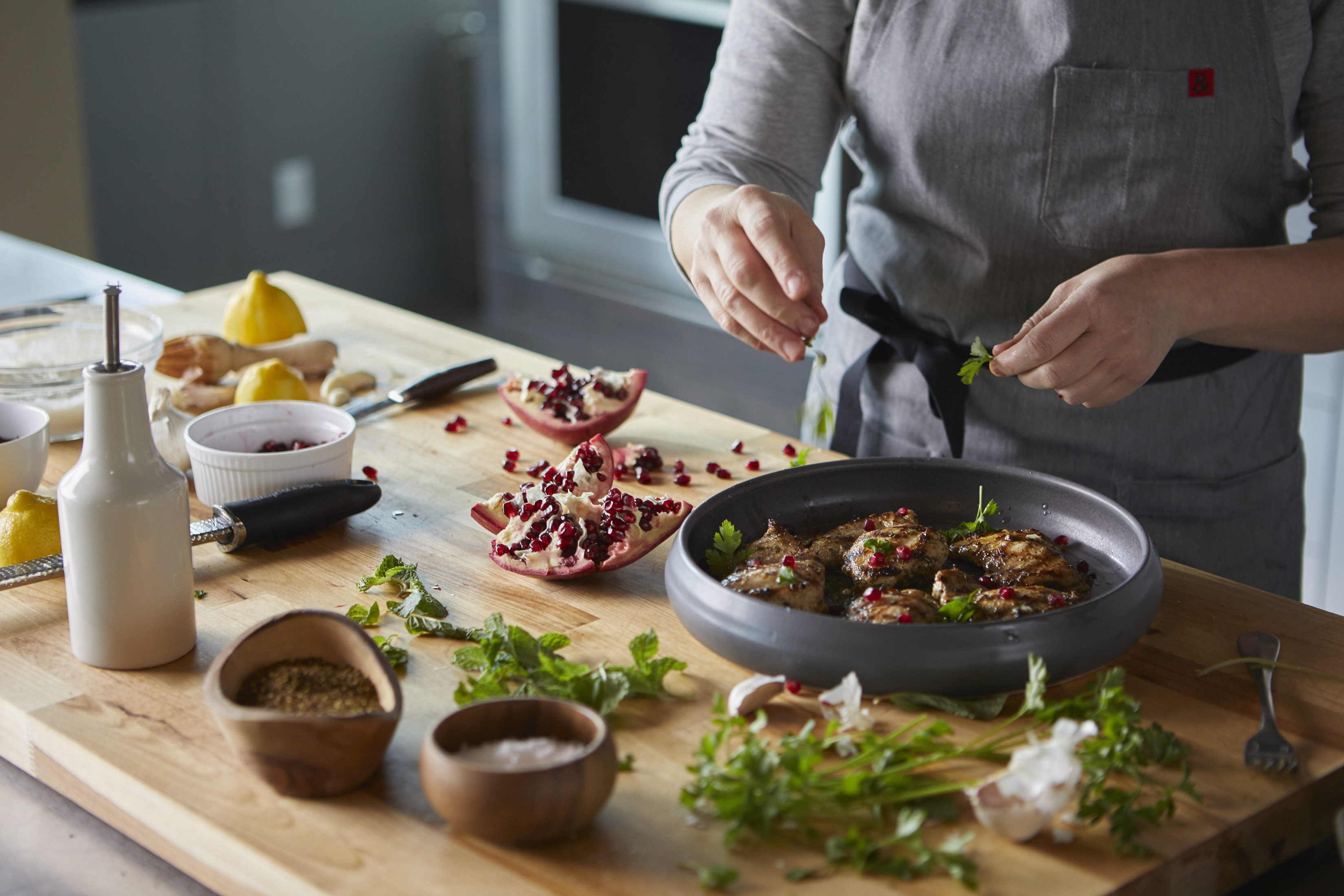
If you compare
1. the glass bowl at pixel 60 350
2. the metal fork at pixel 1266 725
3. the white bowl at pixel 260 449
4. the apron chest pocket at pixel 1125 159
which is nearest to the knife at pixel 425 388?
the white bowl at pixel 260 449

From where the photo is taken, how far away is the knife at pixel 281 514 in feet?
4.11

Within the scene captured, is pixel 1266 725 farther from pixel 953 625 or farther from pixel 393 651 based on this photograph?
pixel 393 651

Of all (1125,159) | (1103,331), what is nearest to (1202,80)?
(1125,159)

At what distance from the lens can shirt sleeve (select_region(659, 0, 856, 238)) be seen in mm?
1543

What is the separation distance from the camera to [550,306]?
14.2 ft

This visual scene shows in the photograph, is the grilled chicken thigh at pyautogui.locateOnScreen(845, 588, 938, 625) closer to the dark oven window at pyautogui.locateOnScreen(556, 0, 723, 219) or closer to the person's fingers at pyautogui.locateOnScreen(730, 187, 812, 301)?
the person's fingers at pyautogui.locateOnScreen(730, 187, 812, 301)

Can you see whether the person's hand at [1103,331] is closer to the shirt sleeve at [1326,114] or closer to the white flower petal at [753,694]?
the shirt sleeve at [1326,114]

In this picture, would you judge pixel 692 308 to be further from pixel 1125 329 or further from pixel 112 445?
pixel 112 445

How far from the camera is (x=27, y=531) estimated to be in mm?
1211

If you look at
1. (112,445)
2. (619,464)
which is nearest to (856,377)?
(619,464)

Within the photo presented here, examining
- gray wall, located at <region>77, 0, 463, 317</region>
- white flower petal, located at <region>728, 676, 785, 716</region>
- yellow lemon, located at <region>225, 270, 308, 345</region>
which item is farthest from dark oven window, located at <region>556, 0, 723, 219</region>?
white flower petal, located at <region>728, 676, 785, 716</region>

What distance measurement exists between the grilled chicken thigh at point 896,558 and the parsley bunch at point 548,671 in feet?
0.63

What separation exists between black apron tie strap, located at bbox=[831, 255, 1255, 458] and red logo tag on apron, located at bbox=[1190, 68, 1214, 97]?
11.0 inches

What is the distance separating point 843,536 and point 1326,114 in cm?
73
